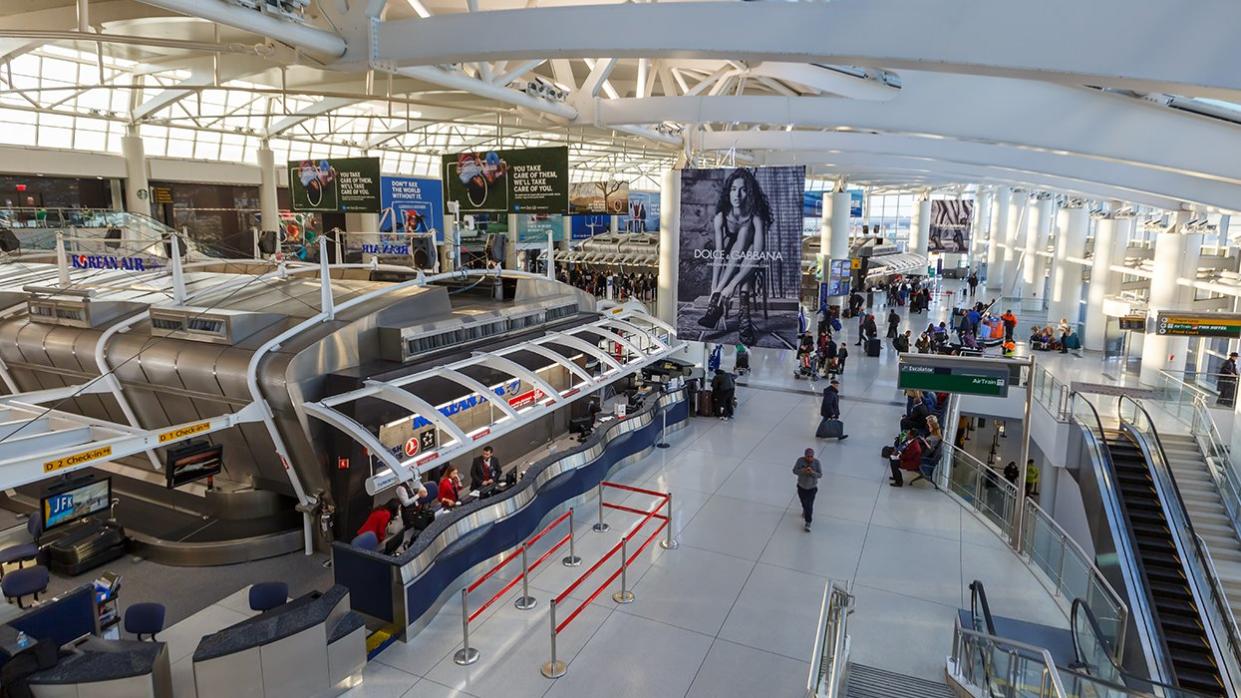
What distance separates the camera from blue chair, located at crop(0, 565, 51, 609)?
8000mm

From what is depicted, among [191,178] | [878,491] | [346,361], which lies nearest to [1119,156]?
[878,491]

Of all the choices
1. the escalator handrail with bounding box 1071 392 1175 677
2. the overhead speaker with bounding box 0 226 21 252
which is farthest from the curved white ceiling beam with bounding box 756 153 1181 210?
the overhead speaker with bounding box 0 226 21 252

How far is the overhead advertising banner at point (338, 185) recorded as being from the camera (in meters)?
15.9

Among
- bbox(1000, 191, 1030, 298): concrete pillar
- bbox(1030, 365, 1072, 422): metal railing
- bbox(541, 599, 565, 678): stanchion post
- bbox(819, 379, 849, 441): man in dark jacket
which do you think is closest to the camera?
bbox(541, 599, 565, 678): stanchion post

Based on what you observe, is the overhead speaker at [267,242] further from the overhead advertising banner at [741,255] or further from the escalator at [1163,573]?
the escalator at [1163,573]

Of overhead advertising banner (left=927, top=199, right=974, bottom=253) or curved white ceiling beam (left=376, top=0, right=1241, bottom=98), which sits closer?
curved white ceiling beam (left=376, top=0, right=1241, bottom=98)

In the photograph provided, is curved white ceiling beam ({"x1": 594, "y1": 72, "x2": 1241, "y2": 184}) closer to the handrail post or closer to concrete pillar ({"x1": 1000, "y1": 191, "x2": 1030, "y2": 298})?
the handrail post

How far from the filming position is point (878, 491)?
40.3ft

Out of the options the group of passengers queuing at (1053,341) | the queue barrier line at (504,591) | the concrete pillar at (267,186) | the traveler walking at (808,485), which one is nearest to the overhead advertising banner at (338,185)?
the queue barrier line at (504,591)

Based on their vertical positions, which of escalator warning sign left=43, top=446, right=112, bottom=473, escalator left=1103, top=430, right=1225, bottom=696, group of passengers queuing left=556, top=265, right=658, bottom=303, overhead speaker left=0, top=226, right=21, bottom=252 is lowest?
escalator left=1103, top=430, right=1225, bottom=696

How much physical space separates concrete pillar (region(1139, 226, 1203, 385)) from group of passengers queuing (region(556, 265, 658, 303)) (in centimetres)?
2058

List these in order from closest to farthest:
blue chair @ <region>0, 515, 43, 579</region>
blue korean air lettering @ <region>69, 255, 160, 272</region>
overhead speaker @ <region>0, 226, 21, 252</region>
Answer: blue chair @ <region>0, 515, 43, 579</region>, blue korean air lettering @ <region>69, 255, 160, 272</region>, overhead speaker @ <region>0, 226, 21, 252</region>

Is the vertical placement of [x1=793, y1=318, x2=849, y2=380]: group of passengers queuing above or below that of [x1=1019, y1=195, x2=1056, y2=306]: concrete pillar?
below

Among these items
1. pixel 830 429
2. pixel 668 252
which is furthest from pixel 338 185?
pixel 830 429
